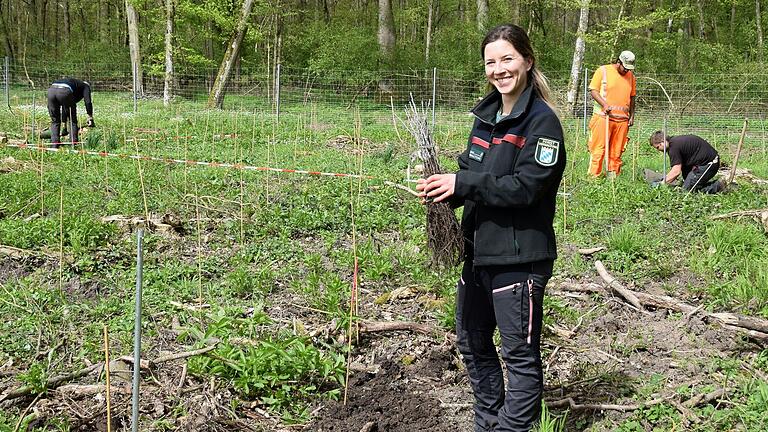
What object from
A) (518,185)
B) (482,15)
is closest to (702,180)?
(518,185)

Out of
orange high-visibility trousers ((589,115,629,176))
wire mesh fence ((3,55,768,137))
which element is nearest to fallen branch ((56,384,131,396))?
orange high-visibility trousers ((589,115,629,176))

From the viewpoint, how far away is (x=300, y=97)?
56.7 ft

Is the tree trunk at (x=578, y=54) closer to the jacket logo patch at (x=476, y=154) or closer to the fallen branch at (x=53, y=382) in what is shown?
the jacket logo patch at (x=476, y=154)

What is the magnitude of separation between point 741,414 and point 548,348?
105 centimetres

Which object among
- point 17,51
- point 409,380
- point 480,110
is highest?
point 17,51

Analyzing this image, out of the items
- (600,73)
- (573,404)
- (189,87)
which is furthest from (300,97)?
(573,404)

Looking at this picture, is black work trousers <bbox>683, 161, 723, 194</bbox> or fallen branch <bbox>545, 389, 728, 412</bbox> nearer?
fallen branch <bbox>545, 389, 728, 412</bbox>

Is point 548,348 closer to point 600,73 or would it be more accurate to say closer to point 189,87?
point 600,73

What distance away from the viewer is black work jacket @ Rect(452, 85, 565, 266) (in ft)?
7.50

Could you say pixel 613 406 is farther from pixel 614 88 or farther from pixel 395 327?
pixel 614 88

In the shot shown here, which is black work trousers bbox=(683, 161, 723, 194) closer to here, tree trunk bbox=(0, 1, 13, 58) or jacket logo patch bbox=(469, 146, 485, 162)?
jacket logo patch bbox=(469, 146, 485, 162)

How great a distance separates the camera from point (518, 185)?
2273mm

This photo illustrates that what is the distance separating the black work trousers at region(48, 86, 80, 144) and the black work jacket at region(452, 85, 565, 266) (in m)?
8.55

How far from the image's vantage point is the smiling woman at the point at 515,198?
2305mm
